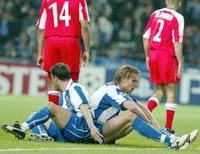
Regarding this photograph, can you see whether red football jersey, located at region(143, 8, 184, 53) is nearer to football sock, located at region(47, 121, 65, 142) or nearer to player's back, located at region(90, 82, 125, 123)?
player's back, located at region(90, 82, 125, 123)

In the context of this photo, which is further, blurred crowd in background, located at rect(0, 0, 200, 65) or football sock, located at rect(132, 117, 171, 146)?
blurred crowd in background, located at rect(0, 0, 200, 65)

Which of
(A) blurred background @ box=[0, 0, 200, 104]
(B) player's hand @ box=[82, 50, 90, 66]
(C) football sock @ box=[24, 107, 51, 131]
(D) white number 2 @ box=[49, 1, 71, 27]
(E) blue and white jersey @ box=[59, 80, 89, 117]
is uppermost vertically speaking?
(D) white number 2 @ box=[49, 1, 71, 27]

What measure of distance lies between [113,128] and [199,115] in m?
8.86

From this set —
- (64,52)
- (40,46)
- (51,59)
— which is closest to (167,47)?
(64,52)

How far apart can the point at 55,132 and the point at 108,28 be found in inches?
604

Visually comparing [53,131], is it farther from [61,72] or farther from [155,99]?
[155,99]

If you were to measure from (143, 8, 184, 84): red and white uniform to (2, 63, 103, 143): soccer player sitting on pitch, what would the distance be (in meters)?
3.17

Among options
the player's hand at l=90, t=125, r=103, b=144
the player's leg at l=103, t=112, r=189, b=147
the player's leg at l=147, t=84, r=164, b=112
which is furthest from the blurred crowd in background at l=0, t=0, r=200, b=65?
the player's hand at l=90, t=125, r=103, b=144

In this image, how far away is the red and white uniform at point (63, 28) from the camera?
12094 mm

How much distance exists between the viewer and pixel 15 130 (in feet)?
32.6

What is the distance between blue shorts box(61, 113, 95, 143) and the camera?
32.2ft

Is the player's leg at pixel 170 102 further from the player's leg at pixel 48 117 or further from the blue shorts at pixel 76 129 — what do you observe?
the player's leg at pixel 48 117

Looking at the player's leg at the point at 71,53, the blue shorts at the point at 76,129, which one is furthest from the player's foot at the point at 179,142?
the player's leg at the point at 71,53

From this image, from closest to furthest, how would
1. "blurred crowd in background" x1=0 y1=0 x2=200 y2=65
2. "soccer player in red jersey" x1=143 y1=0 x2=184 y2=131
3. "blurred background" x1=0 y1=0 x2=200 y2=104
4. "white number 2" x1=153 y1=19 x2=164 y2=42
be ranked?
"soccer player in red jersey" x1=143 y1=0 x2=184 y2=131 → "white number 2" x1=153 y1=19 x2=164 y2=42 → "blurred background" x1=0 y1=0 x2=200 y2=104 → "blurred crowd in background" x1=0 y1=0 x2=200 y2=65
